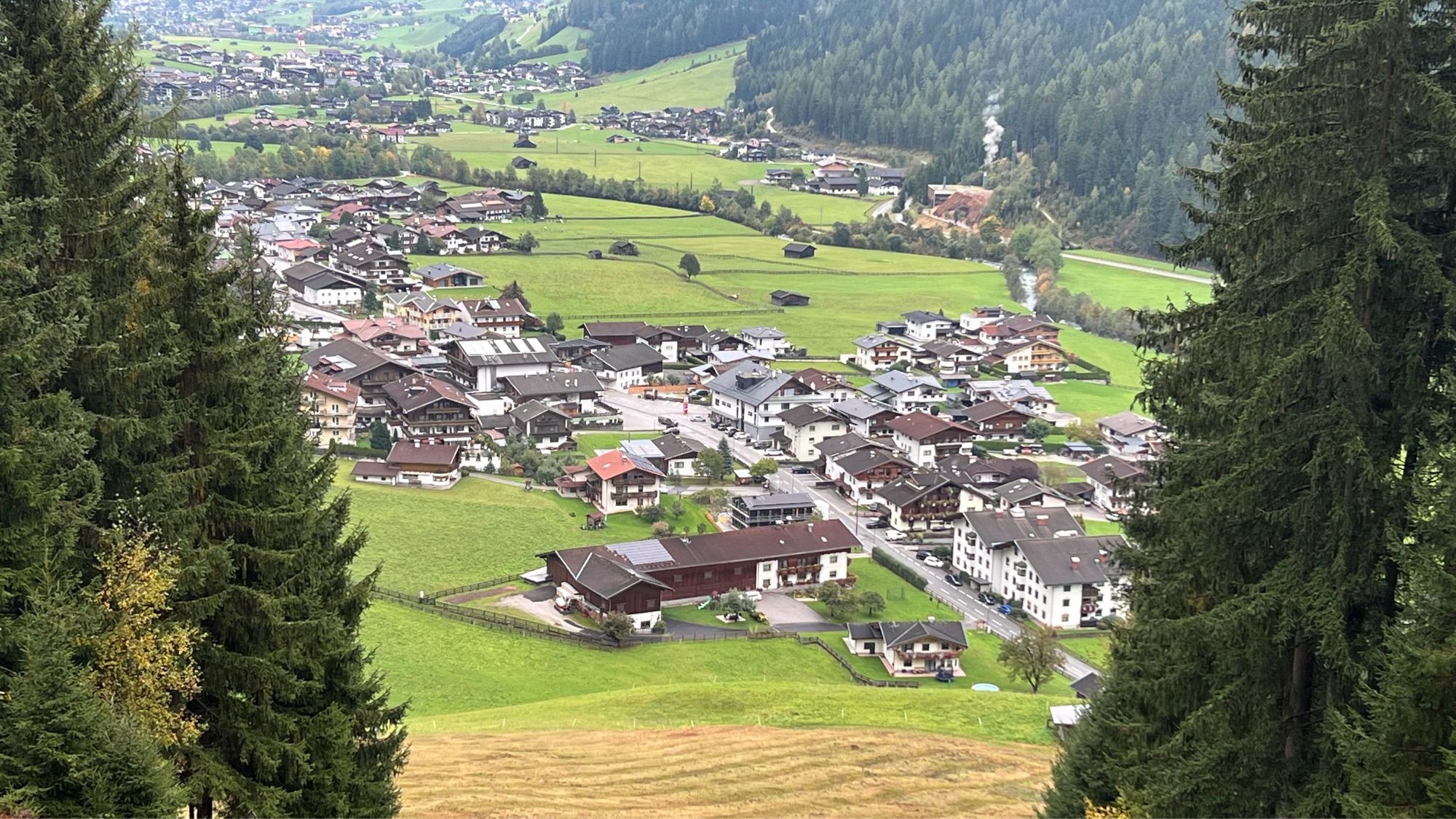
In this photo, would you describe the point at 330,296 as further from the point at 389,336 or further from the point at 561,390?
the point at 561,390

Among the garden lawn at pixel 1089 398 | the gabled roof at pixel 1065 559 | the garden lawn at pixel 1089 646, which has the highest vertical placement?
the garden lawn at pixel 1089 398

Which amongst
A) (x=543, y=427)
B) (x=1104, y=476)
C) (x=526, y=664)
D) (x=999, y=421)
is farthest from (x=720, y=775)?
(x=999, y=421)

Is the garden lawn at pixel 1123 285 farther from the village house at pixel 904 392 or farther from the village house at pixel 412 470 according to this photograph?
the village house at pixel 412 470

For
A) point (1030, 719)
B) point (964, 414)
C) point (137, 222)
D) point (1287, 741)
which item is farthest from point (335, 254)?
point (1287, 741)

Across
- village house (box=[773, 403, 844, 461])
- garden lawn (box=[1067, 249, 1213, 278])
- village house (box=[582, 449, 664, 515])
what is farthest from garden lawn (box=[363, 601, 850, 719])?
garden lawn (box=[1067, 249, 1213, 278])

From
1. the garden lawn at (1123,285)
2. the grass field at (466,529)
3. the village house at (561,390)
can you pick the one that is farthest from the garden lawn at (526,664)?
the garden lawn at (1123,285)

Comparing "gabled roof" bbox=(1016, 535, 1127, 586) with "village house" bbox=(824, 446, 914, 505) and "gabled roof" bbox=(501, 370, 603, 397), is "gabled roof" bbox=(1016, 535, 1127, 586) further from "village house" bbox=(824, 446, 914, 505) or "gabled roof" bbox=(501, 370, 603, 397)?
"gabled roof" bbox=(501, 370, 603, 397)

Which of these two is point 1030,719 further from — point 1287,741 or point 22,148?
point 22,148
